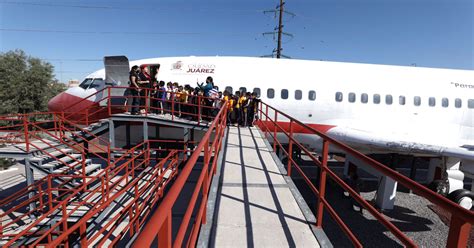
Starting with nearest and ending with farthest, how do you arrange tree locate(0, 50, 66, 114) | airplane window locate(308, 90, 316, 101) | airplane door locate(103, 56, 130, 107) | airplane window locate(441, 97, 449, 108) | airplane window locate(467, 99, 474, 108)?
1. airplane door locate(103, 56, 130, 107)
2. airplane window locate(308, 90, 316, 101)
3. airplane window locate(441, 97, 449, 108)
4. airplane window locate(467, 99, 474, 108)
5. tree locate(0, 50, 66, 114)

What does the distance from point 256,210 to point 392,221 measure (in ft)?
24.7

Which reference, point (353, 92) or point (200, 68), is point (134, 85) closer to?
point (200, 68)

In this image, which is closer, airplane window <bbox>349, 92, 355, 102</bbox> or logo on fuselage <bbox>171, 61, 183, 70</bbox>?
airplane window <bbox>349, 92, 355, 102</bbox>

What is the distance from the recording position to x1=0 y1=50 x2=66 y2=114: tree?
94.3 ft

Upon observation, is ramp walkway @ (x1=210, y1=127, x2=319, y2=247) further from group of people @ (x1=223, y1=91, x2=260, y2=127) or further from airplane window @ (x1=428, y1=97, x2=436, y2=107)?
airplane window @ (x1=428, y1=97, x2=436, y2=107)

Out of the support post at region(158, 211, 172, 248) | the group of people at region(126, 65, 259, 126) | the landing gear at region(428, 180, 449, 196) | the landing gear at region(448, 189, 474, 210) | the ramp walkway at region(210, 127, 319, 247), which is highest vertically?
the group of people at region(126, 65, 259, 126)

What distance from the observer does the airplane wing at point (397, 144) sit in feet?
26.3

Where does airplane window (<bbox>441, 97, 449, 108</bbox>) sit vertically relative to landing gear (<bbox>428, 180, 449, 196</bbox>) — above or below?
above

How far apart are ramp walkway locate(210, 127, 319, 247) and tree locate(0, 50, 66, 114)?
34284 mm

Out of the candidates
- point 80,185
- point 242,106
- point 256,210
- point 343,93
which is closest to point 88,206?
point 80,185

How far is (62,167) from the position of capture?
26.4ft

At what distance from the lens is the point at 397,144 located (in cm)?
873

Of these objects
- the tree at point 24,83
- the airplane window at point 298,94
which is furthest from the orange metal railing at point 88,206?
the tree at point 24,83

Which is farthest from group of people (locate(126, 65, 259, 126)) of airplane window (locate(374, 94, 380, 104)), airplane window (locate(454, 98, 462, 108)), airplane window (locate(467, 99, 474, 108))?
airplane window (locate(467, 99, 474, 108))
